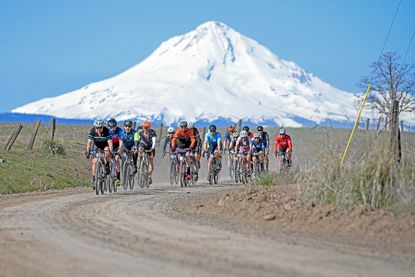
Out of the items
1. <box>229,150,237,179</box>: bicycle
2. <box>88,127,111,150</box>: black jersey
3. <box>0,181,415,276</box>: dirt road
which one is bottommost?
<box>0,181,415,276</box>: dirt road

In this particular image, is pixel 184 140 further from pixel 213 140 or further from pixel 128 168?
pixel 128 168

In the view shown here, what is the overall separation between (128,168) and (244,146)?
5895 millimetres

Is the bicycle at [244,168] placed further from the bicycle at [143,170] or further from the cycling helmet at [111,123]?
the cycling helmet at [111,123]

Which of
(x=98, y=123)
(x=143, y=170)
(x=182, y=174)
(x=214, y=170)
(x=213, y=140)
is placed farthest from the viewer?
(x=214, y=170)

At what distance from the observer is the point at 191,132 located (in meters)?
29.3

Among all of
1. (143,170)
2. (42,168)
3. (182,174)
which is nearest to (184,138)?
(182,174)

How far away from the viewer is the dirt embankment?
1305cm

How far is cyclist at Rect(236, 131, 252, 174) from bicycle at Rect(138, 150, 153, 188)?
4631mm

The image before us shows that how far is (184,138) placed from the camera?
2941 cm

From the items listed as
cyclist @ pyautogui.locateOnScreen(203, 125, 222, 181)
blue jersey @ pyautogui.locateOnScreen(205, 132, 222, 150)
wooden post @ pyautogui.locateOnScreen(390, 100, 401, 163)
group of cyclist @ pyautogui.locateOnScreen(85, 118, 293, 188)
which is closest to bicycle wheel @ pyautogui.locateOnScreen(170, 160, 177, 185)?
group of cyclist @ pyautogui.locateOnScreen(85, 118, 293, 188)

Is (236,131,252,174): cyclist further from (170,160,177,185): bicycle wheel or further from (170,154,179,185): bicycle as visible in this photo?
(170,160,177,185): bicycle wheel

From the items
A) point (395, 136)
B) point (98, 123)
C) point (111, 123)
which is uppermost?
point (111, 123)

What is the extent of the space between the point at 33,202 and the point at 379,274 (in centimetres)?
1189

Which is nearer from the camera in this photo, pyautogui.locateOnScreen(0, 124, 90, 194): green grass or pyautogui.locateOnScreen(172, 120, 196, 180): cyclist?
pyautogui.locateOnScreen(0, 124, 90, 194): green grass
